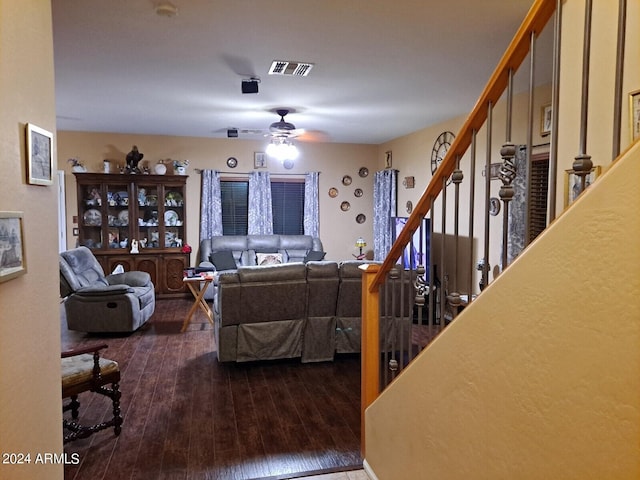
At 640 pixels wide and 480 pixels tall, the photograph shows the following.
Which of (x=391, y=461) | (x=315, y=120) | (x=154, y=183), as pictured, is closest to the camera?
(x=391, y=461)

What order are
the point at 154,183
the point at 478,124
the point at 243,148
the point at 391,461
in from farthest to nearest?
the point at 243,148 → the point at 154,183 → the point at 391,461 → the point at 478,124

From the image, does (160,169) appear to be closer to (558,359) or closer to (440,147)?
(440,147)

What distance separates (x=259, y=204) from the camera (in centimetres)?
788

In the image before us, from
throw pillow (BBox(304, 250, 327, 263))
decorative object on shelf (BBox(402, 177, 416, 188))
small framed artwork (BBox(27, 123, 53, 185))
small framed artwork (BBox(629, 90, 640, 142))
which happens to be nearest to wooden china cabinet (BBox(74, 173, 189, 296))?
throw pillow (BBox(304, 250, 327, 263))

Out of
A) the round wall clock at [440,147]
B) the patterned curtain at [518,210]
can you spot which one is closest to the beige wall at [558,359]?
the patterned curtain at [518,210]

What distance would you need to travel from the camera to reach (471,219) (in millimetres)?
1611

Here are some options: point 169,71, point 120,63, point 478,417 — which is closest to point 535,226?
point 478,417

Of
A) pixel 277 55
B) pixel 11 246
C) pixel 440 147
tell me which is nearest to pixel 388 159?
pixel 440 147

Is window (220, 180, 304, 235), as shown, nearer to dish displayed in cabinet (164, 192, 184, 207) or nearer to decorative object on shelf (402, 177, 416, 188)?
dish displayed in cabinet (164, 192, 184, 207)

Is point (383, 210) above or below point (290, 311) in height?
above

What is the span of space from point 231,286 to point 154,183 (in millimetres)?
3873

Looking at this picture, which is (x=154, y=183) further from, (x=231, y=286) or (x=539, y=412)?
(x=539, y=412)

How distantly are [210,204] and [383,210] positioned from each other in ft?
9.67

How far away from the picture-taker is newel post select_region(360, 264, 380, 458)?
2543 mm
